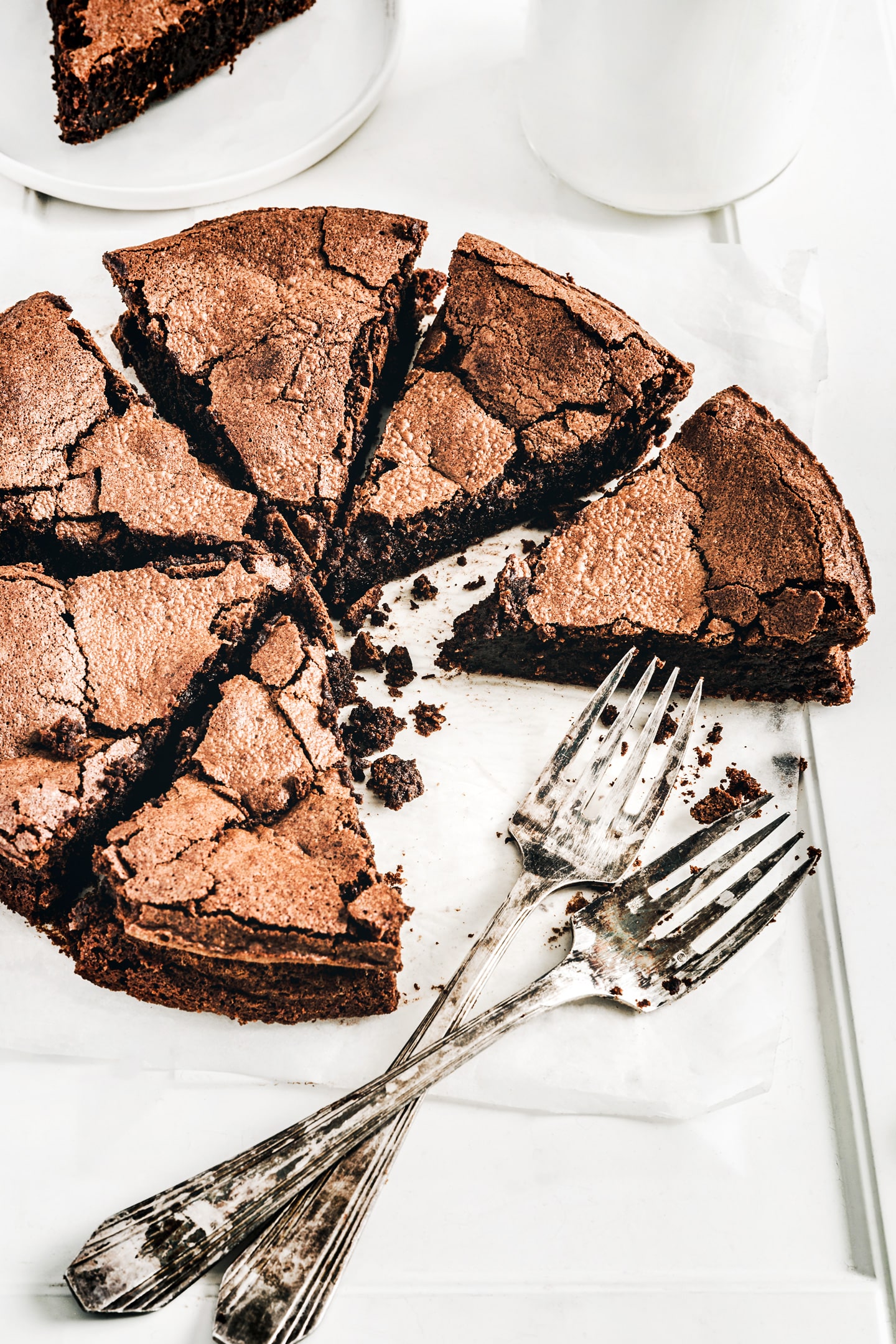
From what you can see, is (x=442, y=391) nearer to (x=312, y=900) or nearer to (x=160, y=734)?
(x=160, y=734)

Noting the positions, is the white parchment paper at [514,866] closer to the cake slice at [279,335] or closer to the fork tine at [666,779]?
the fork tine at [666,779]

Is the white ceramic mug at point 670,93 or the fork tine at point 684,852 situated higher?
the white ceramic mug at point 670,93

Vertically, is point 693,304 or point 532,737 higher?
point 693,304

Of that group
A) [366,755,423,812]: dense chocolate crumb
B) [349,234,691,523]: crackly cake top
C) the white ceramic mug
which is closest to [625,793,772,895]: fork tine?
[366,755,423,812]: dense chocolate crumb

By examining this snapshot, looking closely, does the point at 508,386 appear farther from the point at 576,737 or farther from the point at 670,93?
the point at 576,737

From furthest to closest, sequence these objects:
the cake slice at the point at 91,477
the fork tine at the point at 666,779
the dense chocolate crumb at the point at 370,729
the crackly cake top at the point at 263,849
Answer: the cake slice at the point at 91,477, the dense chocolate crumb at the point at 370,729, the fork tine at the point at 666,779, the crackly cake top at the point at 263,849

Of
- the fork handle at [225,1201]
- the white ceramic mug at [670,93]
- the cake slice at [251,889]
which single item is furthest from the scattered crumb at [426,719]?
the white ceramic mug at [670,93]

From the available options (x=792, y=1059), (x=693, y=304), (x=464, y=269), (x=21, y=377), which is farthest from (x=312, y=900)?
(x=693, y=304)
